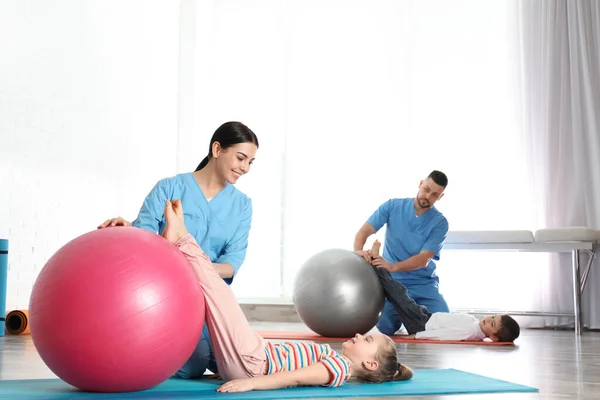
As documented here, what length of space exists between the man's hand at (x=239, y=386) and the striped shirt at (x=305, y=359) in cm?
13

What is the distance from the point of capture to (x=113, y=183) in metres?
5.66

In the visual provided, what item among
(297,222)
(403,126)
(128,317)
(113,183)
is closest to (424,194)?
(403,126)

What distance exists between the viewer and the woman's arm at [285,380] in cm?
199

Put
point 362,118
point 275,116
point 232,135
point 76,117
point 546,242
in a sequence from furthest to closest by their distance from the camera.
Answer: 1. point 275,116
2. point 362,118
3. point 76,117
4. point 546,242
5. point 232,135

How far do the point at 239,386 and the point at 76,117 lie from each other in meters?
3.67

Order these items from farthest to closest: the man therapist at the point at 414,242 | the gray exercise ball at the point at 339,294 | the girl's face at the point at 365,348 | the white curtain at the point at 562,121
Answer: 1. the white curtain at the point at 562,121
2. the man therapist at the point at 414,242
3. the gray exercise ball at the point at 339,294
4. the girl's face at the point at 365,348

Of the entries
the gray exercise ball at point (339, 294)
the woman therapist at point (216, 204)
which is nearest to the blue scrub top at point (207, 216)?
the woman therapist at point (216, 204)

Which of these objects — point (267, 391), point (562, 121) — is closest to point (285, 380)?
point (267, 391)

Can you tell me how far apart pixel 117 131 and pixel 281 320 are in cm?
214

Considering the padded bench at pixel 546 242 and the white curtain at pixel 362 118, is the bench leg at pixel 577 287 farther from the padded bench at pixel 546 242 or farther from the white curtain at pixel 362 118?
the white curtain at pixel 362 118

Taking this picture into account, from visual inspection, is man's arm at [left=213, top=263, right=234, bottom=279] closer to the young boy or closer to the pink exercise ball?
the pink exercise ball

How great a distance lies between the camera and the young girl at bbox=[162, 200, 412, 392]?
80.5 inches

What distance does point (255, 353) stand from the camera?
6.82 ft

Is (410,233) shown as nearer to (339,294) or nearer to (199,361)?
(339,294)
